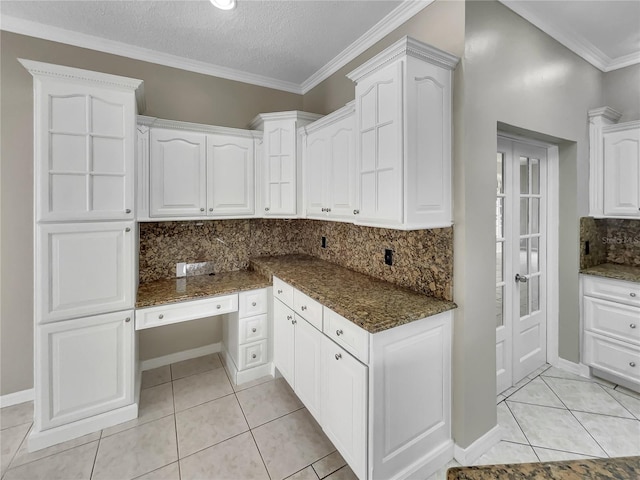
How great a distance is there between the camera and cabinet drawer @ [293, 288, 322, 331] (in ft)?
6.35

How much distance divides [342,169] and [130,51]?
2.16 meters

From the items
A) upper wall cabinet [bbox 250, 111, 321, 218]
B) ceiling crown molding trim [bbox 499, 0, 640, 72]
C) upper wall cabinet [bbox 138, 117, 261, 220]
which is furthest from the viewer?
upper wall cabinet [bbox 250, 111, 321, 218]

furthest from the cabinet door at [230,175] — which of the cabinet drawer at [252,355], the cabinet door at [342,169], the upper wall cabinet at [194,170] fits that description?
the cabinet drawer at [252,355]

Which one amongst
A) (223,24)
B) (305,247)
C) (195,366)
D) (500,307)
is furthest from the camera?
(305,247)

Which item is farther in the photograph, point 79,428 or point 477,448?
point 79,428

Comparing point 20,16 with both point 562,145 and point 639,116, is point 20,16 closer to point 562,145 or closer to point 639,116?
point 562,145

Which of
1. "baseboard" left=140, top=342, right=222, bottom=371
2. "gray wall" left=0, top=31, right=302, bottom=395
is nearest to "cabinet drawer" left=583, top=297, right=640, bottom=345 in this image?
"baseboard" left=140, top=342, right=222, bottom=371

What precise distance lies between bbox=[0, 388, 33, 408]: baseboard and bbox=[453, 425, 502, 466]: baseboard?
3.22m

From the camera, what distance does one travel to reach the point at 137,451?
6.27 ft

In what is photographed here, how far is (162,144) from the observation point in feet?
8.24

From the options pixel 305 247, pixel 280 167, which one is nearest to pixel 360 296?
pixel 280 167

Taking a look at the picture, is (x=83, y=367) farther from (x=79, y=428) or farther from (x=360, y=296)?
(x=360, y=296)

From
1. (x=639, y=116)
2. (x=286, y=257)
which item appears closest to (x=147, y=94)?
(x=286, y=257)

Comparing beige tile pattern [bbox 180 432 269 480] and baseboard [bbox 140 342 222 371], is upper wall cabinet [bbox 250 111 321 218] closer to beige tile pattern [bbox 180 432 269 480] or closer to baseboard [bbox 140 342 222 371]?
baseboard [bbox 140 342 222 371]
